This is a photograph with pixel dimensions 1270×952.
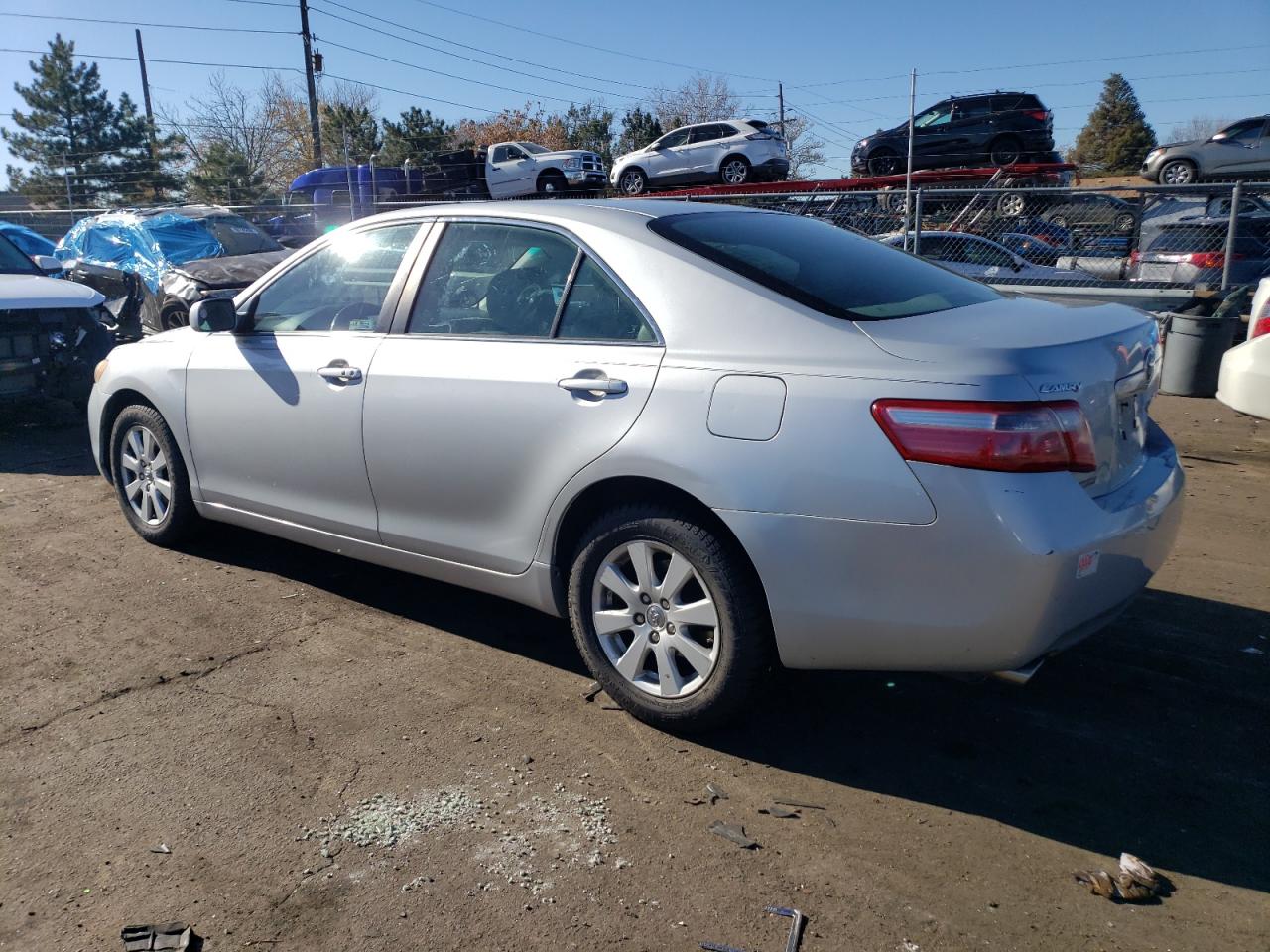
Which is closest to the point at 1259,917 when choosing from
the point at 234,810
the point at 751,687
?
the point at 751,687

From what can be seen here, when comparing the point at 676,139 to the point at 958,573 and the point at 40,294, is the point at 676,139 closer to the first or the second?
the point at 40,294

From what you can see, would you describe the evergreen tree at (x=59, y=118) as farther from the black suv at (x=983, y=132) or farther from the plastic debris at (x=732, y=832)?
the plastic debris at (x=732, y=832)

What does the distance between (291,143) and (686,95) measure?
23053mm

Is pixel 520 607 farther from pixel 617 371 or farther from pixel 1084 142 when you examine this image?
pixel 1084 142

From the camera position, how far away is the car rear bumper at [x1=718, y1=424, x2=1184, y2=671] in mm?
2785

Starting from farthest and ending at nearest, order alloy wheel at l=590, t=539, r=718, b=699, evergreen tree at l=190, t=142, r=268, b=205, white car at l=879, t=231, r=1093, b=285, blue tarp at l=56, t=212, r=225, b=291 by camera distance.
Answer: evergreen tree at l=190, t=142, r=268, b=205
blue tarp at l=56, t=212, r=225, b=291
white car at l=879, t=231, r=1093, b=285
alloy wheel at l=590, t=539, r=718, b=699

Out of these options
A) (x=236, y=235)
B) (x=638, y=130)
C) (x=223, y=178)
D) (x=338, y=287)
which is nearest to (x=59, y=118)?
(x=223, y=178)

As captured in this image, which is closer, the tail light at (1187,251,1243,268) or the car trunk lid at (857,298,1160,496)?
the car trunk lid at (857,298,1160,496)

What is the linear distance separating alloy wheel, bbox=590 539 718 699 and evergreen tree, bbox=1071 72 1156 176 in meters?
62.7

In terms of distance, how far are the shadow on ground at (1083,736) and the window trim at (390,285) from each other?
1.30 m

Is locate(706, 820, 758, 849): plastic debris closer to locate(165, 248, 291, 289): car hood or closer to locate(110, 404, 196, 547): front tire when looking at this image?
locate(110, 404, 196, 547): front tire

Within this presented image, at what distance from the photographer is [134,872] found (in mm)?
2793

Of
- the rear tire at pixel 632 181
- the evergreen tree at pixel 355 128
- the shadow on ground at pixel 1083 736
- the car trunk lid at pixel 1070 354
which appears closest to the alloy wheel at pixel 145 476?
the shadow on ground at pixel 1083 736

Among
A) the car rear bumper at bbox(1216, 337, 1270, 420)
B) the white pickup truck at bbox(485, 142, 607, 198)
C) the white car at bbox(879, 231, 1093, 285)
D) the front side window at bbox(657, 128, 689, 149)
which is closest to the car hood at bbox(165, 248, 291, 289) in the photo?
the white car at bbox(879, 231, 1093, 285)
